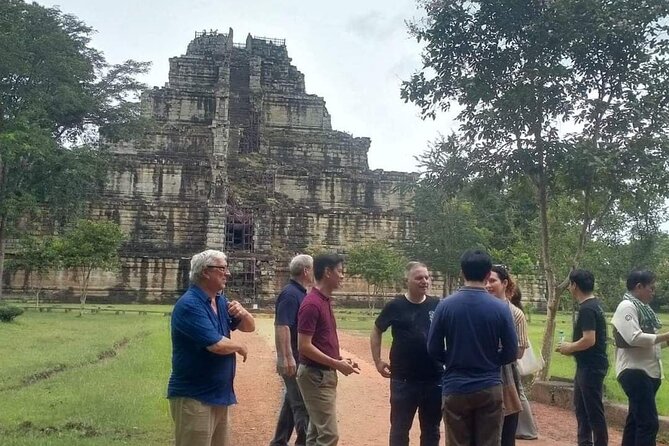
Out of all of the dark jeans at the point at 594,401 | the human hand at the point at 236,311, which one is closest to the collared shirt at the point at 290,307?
the human hand at the point at 236,311

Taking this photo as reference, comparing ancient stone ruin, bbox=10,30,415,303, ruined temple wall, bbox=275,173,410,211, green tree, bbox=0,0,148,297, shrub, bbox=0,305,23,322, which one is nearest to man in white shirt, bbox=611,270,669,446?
shrub, bbox=0,305,23,322

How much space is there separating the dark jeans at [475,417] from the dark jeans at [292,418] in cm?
214

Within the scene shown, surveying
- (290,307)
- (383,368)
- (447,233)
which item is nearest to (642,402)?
(383,368)

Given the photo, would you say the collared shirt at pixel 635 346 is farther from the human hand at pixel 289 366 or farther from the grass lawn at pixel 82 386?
the grass lawn at pixel 82 386

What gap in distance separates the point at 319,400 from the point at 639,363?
10.5 feet

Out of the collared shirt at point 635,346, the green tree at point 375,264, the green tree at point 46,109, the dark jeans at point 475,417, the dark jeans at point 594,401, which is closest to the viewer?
the dark jeans at point 475,417

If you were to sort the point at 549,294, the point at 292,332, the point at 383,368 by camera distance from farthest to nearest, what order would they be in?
the point at 549,294 < the point at 292,332 < the point at 383,368

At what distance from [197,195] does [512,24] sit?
33.0 metres

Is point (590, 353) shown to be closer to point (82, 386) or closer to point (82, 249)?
point (82, 386)

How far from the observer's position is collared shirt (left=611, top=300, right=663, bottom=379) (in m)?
6.43

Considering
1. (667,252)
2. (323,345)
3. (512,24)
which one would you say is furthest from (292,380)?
(667,252)

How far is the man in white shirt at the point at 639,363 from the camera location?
6.45m

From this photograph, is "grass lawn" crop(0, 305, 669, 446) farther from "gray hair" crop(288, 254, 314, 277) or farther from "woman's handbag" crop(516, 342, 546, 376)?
"woman's handbag" crop(516, 342, 546, 376)

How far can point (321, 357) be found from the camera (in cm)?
570
